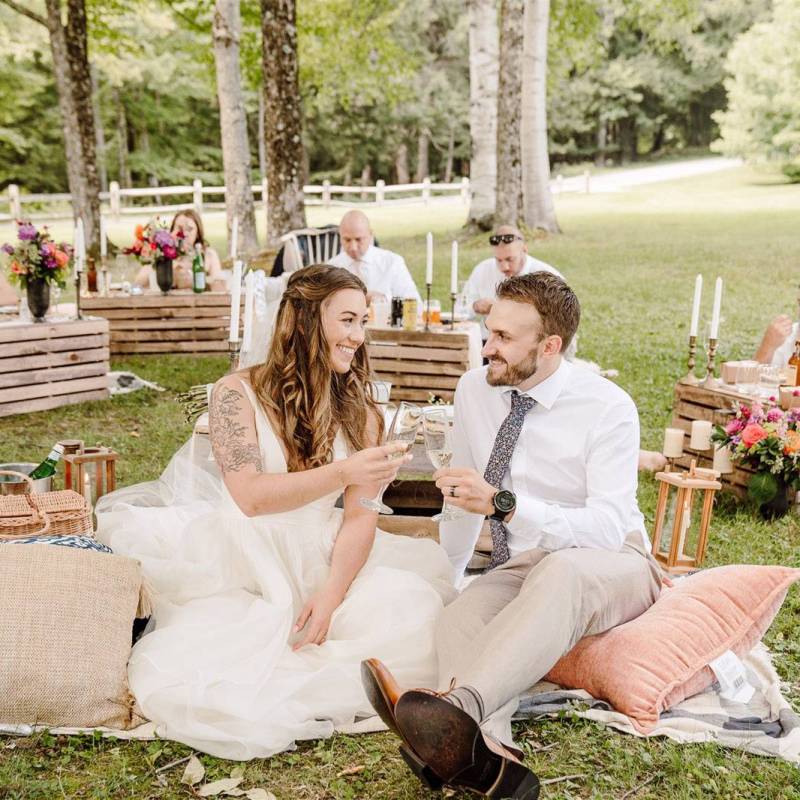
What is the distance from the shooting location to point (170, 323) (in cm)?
929

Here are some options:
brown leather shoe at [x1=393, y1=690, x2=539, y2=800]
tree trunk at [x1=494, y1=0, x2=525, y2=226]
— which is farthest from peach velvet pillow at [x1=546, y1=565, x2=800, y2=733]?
tree trunk at [x1=494, y1=0, x2=525, y2=226]

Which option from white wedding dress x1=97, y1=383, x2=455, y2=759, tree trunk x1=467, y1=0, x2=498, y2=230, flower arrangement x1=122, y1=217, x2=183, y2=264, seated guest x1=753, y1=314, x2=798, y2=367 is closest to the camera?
white wedding dress x1=97, y1=383, x2=455, y2=759

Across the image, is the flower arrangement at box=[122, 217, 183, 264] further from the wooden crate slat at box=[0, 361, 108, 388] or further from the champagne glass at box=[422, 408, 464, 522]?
the champagne glass at box=[422, 408, 464, 522]

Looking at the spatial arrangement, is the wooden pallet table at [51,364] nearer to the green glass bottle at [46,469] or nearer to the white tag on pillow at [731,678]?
the green glass bottle at [46,469]

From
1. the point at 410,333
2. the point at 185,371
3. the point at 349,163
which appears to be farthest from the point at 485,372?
the point at 349,163

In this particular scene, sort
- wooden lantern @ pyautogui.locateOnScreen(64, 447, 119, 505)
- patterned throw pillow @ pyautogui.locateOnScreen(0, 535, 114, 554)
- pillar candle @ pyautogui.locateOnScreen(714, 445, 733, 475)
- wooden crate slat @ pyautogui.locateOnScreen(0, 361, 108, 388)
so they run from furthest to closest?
wooden crate slat @ pyautogui.locateOnScreen(0, 361, 108, 388)
pillar candle @ pyautogui.locateOnScreen(714, 445, 733, 475)
wooden lantern @ pyautogui.locateOnScreen(64, 447, 119, 505)
patterned throw pillow @ pyautogui.locateOnScreen(0, 535, 114, 554)

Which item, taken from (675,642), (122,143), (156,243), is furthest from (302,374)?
(122,143)

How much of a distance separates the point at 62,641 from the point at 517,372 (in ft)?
5.48

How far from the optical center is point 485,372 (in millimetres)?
3484

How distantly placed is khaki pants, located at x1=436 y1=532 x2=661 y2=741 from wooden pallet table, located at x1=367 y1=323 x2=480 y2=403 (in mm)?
3521

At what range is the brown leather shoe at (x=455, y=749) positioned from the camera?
8.13 feet

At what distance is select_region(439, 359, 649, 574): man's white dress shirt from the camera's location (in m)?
3.18

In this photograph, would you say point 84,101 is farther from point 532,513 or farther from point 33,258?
point 532,513

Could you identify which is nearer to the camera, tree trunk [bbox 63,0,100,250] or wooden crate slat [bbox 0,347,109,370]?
wooden crate slat [bbox 0,347,109,370]
